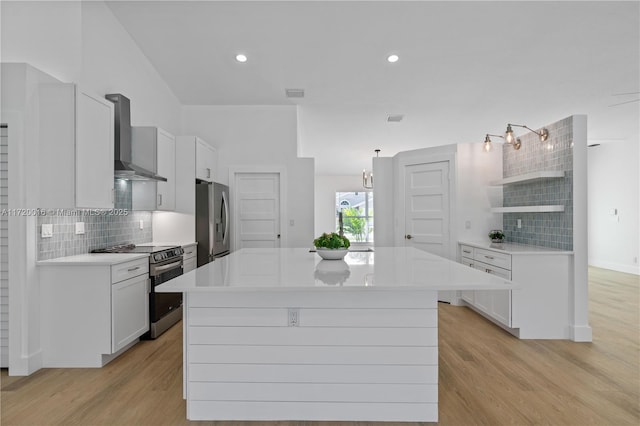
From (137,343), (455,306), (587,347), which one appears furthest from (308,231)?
(587,347)

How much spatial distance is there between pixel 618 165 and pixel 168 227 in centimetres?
888

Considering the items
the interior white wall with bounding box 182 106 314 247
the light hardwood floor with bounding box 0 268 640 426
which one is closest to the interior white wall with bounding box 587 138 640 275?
the light hardwood floor with bounding box 0 268 640 426

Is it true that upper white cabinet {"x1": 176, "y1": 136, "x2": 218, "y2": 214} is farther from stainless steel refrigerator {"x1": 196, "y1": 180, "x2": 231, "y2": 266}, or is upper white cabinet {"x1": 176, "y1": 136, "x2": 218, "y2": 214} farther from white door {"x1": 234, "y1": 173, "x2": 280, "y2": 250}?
white door {"x1": 234, "y1": 173, "x2": 280, "y2": 250}

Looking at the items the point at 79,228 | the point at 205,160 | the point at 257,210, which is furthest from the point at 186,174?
the point at 79,228

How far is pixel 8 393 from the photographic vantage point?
252 centimetres

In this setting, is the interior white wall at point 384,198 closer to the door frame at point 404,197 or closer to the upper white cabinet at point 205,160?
the door frame at point 404,197

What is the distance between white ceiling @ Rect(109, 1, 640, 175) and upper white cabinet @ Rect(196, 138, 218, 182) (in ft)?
2.80

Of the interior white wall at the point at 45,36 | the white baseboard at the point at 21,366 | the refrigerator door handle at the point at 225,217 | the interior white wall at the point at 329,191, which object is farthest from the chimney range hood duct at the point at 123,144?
the interior white wall at the point at 329,191

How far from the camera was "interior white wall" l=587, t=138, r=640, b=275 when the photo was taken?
7.27 metres

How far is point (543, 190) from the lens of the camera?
4117mm

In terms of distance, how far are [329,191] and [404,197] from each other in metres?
6.16

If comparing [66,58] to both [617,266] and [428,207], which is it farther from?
[617,266]

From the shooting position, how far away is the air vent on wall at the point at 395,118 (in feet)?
20.7

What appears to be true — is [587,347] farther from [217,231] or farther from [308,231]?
[217,231]
